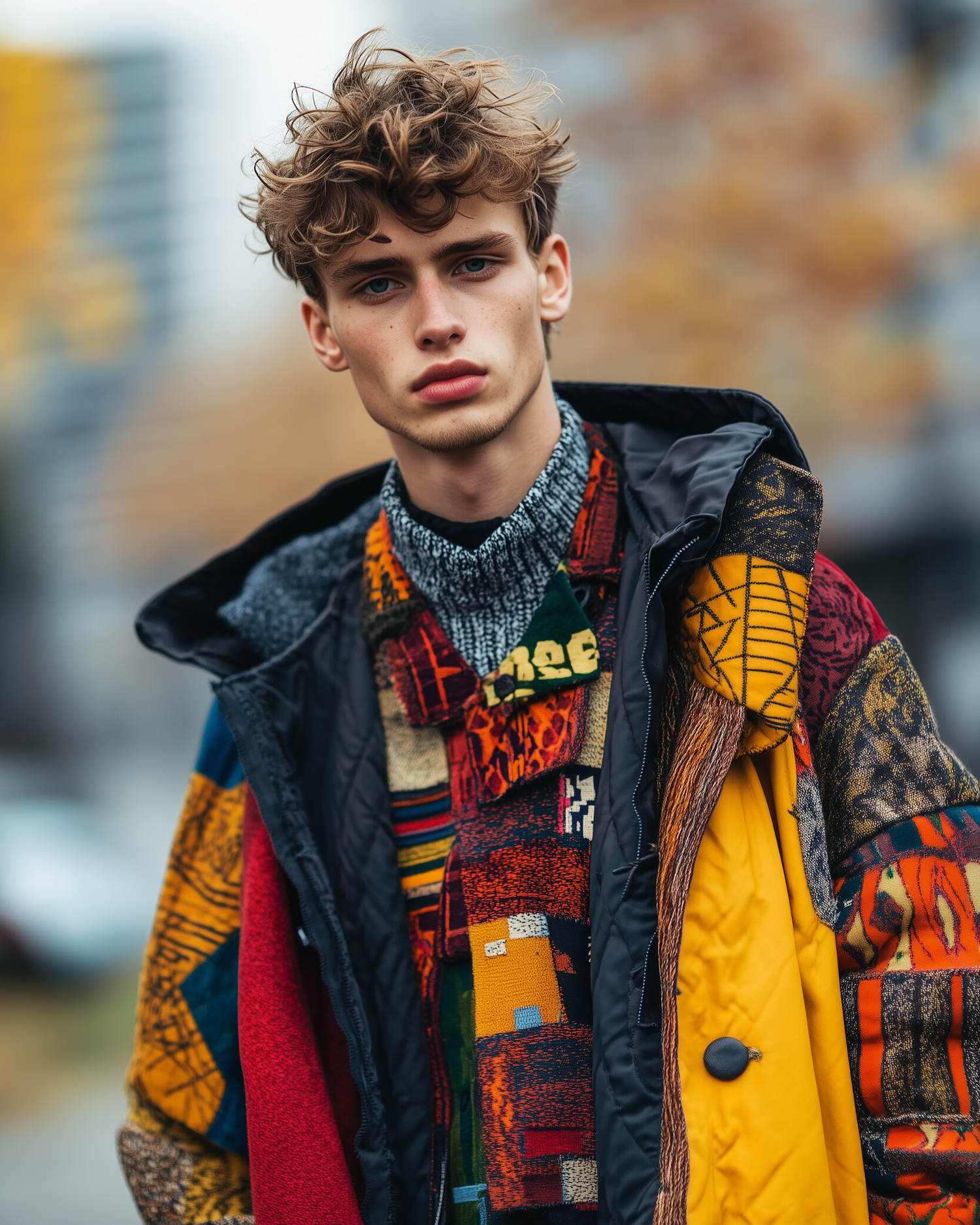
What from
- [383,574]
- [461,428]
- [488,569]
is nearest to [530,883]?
[488,569]

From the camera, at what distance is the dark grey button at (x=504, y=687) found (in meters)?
2.20

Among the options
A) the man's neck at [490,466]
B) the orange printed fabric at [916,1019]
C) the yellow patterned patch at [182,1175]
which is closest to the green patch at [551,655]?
the man's neck at [490,466]

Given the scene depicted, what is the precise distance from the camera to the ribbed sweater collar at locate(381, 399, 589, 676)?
2.30 m

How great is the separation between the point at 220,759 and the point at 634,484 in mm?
1084

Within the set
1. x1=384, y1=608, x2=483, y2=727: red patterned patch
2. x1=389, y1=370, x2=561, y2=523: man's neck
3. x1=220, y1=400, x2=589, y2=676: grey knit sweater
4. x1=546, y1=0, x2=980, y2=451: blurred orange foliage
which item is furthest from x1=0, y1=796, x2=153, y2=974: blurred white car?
x1=389, y1=370, x2=561, y2=523: man's neck

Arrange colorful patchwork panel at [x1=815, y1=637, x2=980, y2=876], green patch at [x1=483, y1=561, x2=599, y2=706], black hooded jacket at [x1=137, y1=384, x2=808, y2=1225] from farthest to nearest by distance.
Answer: green patch at [x1=483, y1=561, x2=599, y2=706] < colorful patchwork panel at [x1=815, y1=637, x2=980, y2=876] < black hooded jacket at [x1=137, y1=384, x2=808, y2=1225]

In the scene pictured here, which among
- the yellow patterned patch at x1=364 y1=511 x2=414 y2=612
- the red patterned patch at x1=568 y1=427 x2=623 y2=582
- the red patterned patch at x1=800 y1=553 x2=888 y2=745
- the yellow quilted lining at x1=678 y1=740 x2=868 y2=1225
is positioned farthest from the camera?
the yellow patterned patch at x1=364 y1=511 x2=414 y2=612

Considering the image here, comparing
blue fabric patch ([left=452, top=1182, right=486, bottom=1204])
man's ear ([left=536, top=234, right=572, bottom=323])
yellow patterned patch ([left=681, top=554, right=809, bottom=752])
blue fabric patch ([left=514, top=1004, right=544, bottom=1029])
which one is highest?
man's ear ([left=536, top=234, right=572, bottom=323])

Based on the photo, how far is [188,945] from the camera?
2.43 m

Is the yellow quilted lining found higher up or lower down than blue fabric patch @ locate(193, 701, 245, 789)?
lower down

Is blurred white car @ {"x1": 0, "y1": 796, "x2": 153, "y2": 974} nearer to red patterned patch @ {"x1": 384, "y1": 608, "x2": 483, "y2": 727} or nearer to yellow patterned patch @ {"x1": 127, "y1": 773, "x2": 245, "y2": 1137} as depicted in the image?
yellow patterned patch @ {"x1": 127, "y1": 773, "x2": 245, "y2": 1137}

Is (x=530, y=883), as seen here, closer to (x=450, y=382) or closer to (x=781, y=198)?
(x=450, y=382)

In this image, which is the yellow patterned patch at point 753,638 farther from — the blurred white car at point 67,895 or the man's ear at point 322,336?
the blurred white car at point 67,895

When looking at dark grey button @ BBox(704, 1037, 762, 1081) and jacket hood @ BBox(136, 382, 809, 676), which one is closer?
dark grey button @ BBox(704, 1037, 762, 1081)
